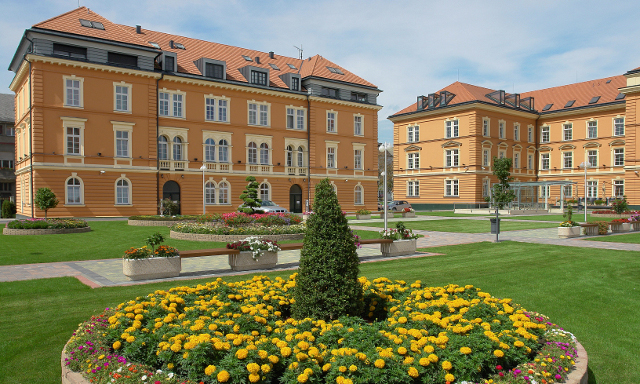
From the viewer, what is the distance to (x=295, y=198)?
4581 cm

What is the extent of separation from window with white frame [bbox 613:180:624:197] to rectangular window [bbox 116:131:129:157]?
5800 cm

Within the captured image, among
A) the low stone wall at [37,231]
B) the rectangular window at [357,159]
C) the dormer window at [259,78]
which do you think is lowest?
the low stone wall at [37,231]

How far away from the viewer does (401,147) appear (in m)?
65.4

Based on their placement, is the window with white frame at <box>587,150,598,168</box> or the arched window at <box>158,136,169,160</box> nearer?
the arched window at <box>158,136,169,160</box>

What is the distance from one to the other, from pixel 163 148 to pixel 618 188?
55.7 meters

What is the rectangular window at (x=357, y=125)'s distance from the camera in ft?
162

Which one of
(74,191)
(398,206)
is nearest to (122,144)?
(74,191)

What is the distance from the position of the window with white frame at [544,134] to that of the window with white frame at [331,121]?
3530 cm

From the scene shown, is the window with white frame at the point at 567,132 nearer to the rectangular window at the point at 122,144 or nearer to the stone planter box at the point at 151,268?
the rectangular window at the point at 122,144

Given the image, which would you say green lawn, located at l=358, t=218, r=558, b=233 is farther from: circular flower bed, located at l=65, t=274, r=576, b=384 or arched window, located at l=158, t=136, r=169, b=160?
circular flower bed, located at l=65, t=274, r=576, b=384

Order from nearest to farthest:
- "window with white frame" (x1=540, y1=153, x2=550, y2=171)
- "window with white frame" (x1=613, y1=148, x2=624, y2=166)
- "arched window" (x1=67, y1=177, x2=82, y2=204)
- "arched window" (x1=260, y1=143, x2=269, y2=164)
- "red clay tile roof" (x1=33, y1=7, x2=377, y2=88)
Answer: "arched window" (x1=67, y1=177, x2=82, y2=204) → "red clay tile roof" (x1=33, y1=7, x2=377, y2=88) → "arched window" (x1=260, y1=143, x2=269, y2=164) → "window with white frame" (x1=613, y1=148, x2=624, y2=166) → "window with white frame" (x1=540, y1=153, x2=550, y2=171)

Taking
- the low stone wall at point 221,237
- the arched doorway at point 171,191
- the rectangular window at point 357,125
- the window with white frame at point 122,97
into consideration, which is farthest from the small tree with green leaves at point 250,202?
the rectangular window at point 357,125

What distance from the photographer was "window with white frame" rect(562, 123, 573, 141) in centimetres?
6181

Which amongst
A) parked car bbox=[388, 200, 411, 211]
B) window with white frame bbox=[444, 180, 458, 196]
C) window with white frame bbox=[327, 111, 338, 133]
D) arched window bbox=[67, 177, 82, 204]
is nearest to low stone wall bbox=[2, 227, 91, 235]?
arched window bbox=[67, 177, 82, 204]
